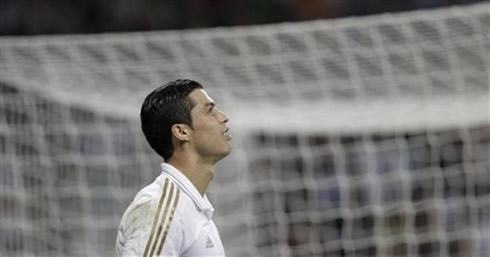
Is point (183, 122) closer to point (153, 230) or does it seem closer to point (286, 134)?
point (153, 230)

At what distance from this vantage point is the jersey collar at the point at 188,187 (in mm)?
2490

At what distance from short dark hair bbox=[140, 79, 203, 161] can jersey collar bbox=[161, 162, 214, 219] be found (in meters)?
0.04

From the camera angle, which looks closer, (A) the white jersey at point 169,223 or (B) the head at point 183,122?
(A) the white jersey at point 169,223

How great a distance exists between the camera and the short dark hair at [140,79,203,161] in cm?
249

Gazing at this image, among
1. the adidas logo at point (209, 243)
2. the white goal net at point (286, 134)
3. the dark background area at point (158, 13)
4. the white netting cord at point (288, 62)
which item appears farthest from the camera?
the dark background area at point (158, 13)

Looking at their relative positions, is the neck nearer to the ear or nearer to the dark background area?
the ear

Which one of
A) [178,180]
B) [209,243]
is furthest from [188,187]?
[209,243]

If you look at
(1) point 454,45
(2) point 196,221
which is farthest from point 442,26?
(2) point 196,221

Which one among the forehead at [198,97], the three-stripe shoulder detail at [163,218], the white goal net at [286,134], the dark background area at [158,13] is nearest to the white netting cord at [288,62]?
the white goal net at [286,134]

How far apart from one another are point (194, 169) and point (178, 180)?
59mm

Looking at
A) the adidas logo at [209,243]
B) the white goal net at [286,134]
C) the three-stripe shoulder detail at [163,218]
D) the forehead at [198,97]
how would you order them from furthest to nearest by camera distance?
the white goal net at [286,134], the forehead at [198,97], the adidas logo at [209,243], the three-stripe shoulder detail at [163,218]

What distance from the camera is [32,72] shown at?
518cm

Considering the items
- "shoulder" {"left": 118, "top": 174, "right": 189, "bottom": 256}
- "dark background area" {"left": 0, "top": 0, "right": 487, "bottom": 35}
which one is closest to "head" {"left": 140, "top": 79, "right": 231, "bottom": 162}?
"shoulder" {"left": 118, "top": 174, "right": 189, "bottom": 256}

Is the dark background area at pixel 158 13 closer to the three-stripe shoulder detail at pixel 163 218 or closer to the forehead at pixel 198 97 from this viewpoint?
the forehead at pixel 198 97
